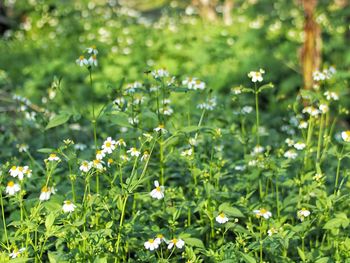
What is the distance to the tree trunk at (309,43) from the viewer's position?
4.69m

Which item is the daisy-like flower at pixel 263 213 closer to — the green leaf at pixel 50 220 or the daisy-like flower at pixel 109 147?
the daisy-like flower at pixel 109 147

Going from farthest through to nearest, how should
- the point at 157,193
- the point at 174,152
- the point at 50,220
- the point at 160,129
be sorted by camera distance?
the point at 174,152, the point at 160,129, the point at 157,193, the point at 50,220

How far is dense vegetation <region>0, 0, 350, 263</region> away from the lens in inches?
91.3

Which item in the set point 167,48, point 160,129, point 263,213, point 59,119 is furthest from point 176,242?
point 167,48

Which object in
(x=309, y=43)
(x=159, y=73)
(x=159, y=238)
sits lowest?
(x=309, y=43)

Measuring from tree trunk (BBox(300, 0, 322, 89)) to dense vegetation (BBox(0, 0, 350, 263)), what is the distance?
208mm

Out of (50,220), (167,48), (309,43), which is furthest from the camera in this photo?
(167,48)

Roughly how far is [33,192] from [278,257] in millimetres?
1194

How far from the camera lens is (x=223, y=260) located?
7.35 ft

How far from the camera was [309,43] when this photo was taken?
475 cm

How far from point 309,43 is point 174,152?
2.42m

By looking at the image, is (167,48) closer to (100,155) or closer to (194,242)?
(100,155)

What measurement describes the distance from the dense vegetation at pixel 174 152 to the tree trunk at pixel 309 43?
→ 8.2 inches

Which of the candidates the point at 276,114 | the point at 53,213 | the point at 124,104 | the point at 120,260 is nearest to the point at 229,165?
the point at 124,104
